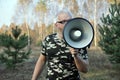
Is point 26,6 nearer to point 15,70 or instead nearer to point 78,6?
point 78,6

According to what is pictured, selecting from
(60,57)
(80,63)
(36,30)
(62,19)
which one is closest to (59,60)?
(60,57)

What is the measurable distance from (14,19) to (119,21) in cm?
4201

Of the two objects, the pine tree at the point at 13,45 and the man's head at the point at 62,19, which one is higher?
the man's head at the point at 62,19

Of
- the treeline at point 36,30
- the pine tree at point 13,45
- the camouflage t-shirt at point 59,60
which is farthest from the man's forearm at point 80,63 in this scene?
the treeline at point 36,30

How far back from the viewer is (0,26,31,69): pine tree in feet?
55.5

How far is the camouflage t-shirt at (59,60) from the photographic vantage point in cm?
366

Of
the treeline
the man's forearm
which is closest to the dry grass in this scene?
the man's forearm

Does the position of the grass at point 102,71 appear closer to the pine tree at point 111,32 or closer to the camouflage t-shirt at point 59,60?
the pine tree at point 111,32

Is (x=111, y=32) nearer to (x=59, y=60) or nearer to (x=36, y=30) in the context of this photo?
(x=59, y=60)

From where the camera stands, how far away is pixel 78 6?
4947cm

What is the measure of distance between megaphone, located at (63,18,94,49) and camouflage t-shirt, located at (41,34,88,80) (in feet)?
0.97

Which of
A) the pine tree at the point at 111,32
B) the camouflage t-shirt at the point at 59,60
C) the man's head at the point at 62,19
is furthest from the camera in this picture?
the pine tree at the point at 111,32

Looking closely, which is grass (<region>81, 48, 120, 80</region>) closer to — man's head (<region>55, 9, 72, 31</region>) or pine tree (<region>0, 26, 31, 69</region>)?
pine tree (<region>0, 26, 31, 69</region>)

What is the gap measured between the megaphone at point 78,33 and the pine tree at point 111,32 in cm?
1162
